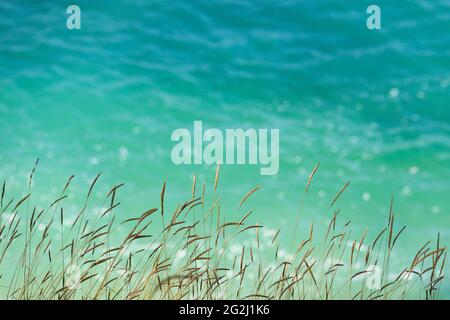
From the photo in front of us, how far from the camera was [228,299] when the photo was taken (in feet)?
11.5

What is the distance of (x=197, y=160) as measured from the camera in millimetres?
3723

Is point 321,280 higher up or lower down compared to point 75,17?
lower down

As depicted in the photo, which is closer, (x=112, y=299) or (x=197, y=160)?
(x=112, y=299)

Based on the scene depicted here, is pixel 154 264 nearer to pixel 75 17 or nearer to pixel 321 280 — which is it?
pixel 321 280

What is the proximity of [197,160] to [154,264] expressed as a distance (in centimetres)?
55

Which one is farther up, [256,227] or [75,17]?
[75,17]
